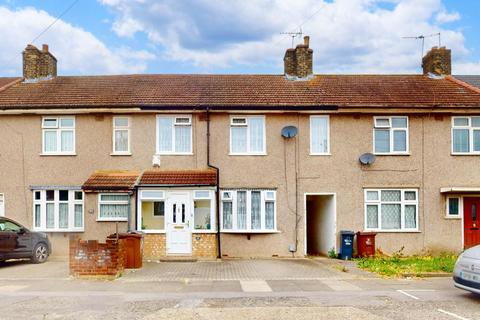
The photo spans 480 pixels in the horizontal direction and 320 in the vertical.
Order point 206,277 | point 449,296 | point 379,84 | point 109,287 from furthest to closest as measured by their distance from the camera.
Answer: point 379,84 < point 206,277 < point 109,287 < point 449,296

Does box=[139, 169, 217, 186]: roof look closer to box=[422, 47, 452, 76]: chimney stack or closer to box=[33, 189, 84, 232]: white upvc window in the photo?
box=[33, 189, 84, 232]: white upvc window

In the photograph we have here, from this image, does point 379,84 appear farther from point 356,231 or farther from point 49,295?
point 49,295

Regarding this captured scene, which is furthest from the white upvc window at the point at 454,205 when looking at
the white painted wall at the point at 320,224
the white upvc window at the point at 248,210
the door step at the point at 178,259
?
the door step at the point at 178,259

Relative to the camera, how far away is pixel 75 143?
731 inches

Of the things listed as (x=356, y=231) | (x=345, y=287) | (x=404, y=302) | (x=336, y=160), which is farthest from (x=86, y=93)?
(x=404, y=302)

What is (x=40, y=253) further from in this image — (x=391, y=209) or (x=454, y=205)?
(x=454, y=205)

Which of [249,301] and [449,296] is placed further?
[449,296]

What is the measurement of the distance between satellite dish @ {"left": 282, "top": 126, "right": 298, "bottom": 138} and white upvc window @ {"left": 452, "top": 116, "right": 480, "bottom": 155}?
579cm

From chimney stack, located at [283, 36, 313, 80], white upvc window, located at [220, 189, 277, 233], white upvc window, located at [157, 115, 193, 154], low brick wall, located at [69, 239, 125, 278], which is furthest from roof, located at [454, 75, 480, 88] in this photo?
low brick wall, located at [69, 239, 125, 278]

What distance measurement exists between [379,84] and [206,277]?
11391 mm

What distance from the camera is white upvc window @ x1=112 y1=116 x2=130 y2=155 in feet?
61.1

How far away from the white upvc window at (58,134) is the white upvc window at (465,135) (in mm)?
13719

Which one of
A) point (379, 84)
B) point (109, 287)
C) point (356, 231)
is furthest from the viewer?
point (379, 84)

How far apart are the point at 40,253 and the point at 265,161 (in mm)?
8009
